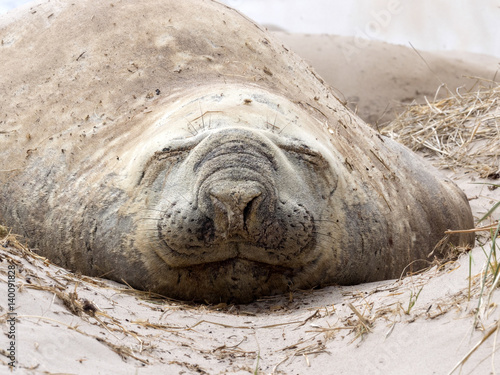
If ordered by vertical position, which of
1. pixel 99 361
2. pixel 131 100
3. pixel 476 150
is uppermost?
pixel 131 100

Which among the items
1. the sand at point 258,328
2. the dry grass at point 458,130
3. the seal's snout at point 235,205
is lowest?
the dry grass at point 458,130

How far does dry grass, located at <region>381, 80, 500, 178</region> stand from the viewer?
247 inches

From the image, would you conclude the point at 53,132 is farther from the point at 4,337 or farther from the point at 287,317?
the point at 4,337

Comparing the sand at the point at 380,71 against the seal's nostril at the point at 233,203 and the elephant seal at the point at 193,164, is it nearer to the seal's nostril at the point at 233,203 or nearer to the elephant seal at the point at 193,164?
the elephant seal at the point at 193,164

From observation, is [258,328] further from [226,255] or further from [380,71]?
Result: [380,71]

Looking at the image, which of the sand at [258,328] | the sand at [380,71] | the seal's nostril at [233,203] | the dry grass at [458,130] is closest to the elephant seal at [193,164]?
the seal's nostril at [233,203]

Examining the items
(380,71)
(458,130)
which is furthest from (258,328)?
(380,71)

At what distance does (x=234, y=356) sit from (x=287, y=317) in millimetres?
519

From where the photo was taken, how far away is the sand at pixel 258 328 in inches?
83.3

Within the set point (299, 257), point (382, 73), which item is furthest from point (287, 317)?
point (382, 73)

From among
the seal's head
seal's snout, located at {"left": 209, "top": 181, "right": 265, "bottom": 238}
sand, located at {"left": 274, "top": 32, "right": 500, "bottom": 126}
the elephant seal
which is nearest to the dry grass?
sand, located at {"left": 274, "top": 32, "right": 500, "bottom": 126}

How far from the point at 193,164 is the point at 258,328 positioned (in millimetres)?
685

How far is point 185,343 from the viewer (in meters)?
Result: 2.76

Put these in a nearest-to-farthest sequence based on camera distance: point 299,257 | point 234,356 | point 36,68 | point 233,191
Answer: point 234,356
point 233,191
point 299,257
point 36,68
